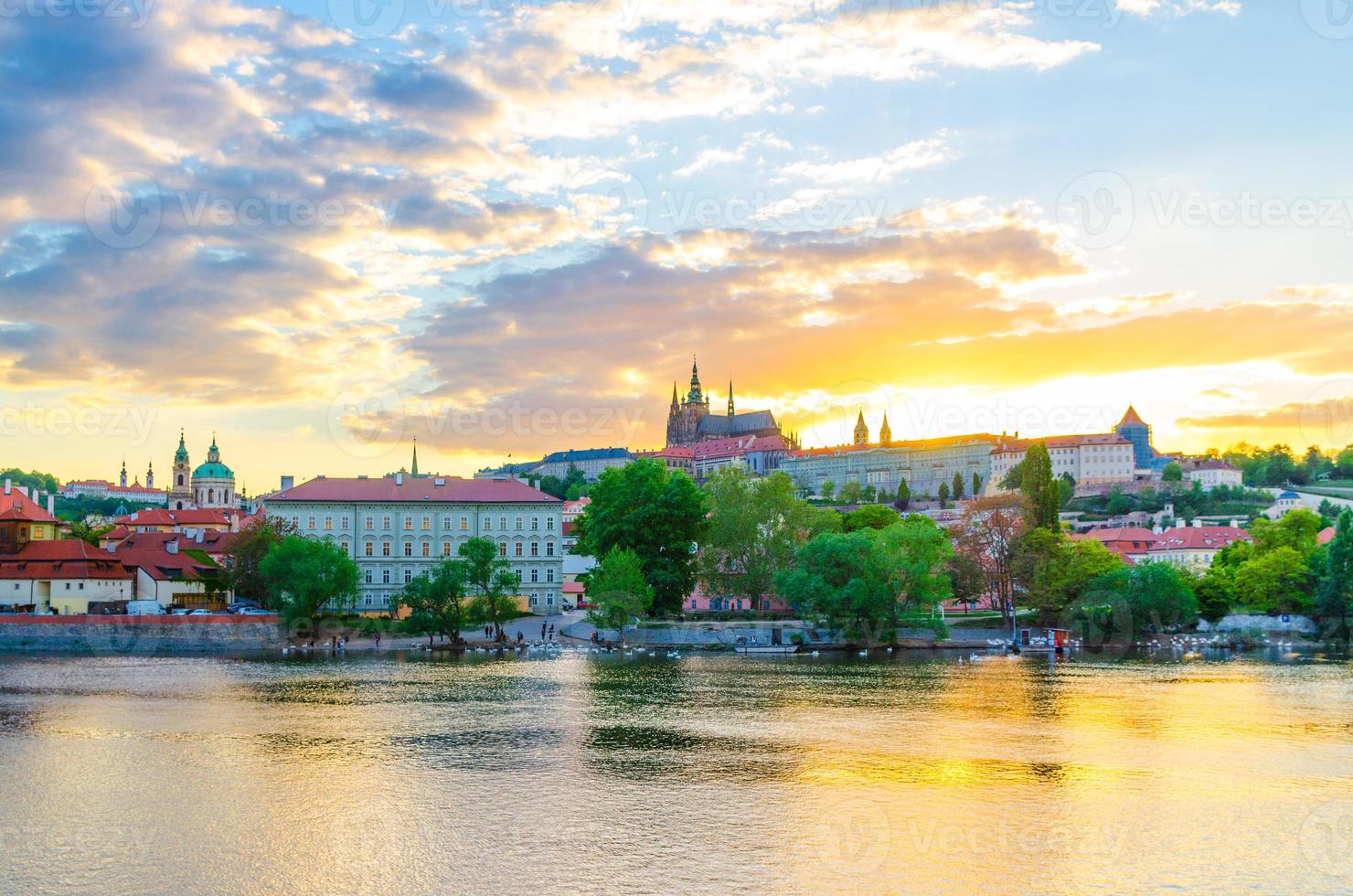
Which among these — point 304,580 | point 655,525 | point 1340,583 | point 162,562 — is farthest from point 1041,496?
point 162,562

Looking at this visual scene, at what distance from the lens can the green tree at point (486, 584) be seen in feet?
225

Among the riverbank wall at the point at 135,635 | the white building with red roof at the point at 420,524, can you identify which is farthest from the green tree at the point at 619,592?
the riverbank wall at the point at 135,635

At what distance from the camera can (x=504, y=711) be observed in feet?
130

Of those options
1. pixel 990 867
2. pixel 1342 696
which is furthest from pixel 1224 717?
pixel 990 867

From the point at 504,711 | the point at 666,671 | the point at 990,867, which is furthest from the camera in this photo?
the point at 666,671

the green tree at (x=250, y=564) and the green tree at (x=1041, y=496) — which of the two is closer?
the green tree at (x=250, y=564)

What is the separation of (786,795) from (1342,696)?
2991cm

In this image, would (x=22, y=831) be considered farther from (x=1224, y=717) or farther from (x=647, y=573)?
(x=647, y=573)

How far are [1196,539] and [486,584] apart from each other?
279 feet

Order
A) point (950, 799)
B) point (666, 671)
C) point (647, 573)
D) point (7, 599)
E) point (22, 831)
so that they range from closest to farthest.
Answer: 1. point (22, 831)
2. point (950, 799)
3. point (666, 671)
4. point (7, 599)
5. point (647, 573)

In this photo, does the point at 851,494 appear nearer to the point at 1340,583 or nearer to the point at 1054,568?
the point at 1054,568

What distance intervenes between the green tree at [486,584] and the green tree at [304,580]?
283 inches

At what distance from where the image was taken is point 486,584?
6956cm

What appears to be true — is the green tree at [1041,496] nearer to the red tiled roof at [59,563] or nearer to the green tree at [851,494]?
the red tiled roof at [59,563]
